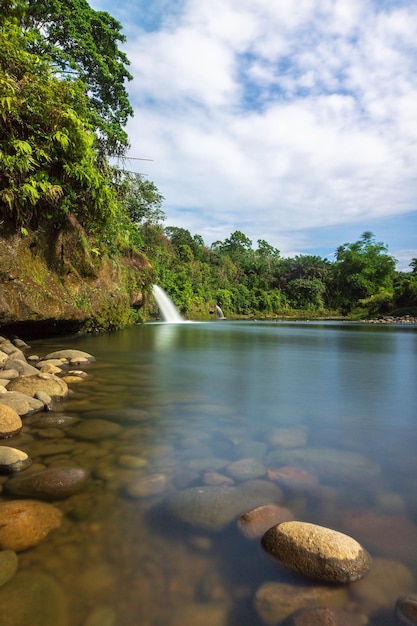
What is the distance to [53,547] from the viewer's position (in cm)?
191

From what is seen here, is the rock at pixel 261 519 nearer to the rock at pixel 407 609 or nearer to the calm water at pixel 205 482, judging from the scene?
the calm water at pixel 205 482

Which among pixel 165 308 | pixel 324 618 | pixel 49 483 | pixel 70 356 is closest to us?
pixel 324 618

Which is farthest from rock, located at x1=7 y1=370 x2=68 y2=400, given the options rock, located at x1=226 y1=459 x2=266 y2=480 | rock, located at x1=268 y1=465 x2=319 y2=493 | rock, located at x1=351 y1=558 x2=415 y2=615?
rock, located at x1=351 y1=558 x2=415 y2=615

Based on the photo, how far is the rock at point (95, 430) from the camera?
11.4 ft

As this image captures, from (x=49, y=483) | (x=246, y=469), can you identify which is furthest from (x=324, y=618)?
(x=49, y=483)

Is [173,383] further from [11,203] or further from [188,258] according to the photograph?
[188,258]

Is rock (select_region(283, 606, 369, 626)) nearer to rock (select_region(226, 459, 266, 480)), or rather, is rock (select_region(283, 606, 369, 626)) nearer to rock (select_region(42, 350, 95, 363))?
rock (select_region(226, 459, 266, 480))

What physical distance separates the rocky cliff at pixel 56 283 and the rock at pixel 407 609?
826 cm

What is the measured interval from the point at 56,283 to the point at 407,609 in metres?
9.86

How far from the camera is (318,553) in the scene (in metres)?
1.77

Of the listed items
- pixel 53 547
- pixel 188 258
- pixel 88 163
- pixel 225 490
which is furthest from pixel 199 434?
pixel 188 258

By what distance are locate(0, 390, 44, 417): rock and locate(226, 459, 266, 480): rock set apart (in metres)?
2.37

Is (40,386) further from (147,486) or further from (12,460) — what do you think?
(147,486)

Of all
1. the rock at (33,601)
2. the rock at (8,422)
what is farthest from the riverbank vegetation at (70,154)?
the rock at (33,601)
